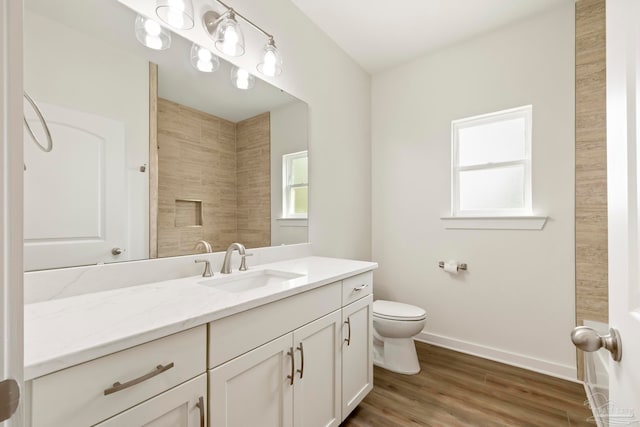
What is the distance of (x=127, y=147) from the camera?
1185mm

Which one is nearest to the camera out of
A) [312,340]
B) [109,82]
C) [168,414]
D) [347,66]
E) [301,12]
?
[168,414]

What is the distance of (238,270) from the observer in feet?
5.01

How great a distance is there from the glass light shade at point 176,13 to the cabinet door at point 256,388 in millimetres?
1466

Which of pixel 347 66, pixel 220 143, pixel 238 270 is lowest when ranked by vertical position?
pixel 238 270

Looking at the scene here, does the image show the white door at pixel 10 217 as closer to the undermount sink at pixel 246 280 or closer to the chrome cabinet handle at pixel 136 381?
the chrome cabinet handle at pixel 136 381

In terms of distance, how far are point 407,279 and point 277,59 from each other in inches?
84.0

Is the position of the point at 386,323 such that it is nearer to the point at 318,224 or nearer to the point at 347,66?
the point at 318,224

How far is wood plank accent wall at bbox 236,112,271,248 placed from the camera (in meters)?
1.67

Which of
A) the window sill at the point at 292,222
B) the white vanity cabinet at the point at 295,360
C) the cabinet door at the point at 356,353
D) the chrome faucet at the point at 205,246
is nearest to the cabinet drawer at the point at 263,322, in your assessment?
the white vanity cabinet at the point at 295,360

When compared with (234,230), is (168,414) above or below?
below

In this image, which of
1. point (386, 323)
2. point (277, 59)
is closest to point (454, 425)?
point (386, 323)

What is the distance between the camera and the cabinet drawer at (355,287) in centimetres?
149

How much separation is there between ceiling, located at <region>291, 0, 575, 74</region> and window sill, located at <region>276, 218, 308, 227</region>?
1542 mm

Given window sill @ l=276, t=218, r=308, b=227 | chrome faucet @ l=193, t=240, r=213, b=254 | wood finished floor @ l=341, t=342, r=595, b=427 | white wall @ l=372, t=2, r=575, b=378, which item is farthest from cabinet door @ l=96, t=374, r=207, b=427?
white wall @ l=372, t=2, r=575, b=378
